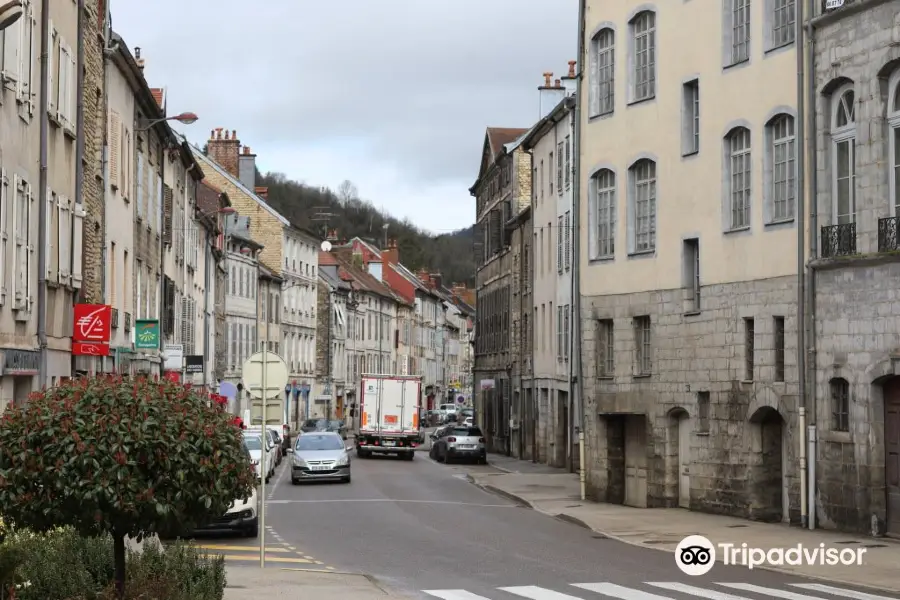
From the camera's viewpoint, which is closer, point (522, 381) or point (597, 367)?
point (597, 367)

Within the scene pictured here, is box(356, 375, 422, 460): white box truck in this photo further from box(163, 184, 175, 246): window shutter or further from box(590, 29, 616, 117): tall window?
box(590, 29, 616, 117): tall window

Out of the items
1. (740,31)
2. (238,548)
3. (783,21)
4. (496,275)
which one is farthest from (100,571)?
(496,275)

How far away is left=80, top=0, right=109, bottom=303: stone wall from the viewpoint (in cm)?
2931

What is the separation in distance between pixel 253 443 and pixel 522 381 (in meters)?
21.5

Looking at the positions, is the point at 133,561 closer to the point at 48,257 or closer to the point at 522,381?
the point at 48,257

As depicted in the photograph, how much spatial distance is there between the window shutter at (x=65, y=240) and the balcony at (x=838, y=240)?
13721mm

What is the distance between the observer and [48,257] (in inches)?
965

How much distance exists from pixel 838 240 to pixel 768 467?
5.06m

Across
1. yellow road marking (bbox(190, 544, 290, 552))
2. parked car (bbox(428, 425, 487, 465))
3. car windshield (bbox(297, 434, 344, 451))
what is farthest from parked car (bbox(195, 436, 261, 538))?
parked car (bbox(428, 425, 487, 465))

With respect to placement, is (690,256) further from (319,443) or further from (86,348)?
(319,443)

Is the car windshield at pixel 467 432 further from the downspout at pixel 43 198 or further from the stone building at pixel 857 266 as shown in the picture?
the downspout at pixel 43 198

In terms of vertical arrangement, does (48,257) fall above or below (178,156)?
below

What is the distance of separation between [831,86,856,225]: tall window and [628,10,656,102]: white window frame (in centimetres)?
685

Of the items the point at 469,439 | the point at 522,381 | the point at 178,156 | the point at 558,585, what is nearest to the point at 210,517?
the point at 558,585
